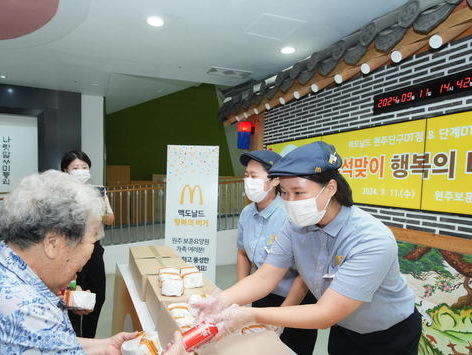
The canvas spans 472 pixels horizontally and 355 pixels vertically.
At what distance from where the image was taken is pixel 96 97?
7.02 m

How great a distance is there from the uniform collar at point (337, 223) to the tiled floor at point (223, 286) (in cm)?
211

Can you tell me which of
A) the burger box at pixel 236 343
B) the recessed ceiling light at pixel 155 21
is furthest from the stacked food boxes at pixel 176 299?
the recessed ceiling light at pixel 155 21

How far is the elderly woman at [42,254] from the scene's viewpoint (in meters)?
0.77

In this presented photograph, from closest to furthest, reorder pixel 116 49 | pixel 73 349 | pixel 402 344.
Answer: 1. pixel 73 349
2. pixel 402 344
3. pixel 116 49

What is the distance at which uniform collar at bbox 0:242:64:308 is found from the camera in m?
0.83

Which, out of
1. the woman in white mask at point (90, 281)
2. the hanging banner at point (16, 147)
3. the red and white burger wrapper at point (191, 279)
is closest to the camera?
the red and white burger wrapper at point (191, 279)

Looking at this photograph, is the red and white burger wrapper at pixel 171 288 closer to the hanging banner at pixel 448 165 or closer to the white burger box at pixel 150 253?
the white burger box at pixel 150 253

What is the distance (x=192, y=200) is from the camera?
375 centimetres

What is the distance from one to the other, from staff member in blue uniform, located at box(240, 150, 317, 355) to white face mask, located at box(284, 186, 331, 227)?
1.45 ft

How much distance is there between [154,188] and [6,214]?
5.41m

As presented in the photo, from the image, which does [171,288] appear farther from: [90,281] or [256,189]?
[90,281]

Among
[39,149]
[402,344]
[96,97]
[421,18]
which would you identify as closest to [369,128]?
[421,18]

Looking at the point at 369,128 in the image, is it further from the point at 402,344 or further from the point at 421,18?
the point at 402,344
